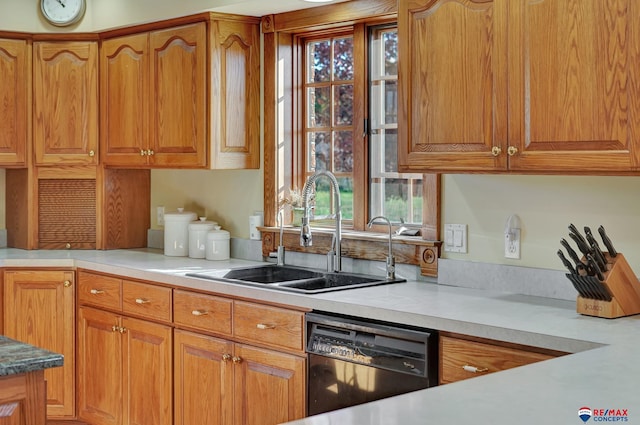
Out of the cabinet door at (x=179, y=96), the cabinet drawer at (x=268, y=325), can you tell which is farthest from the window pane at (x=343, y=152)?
the cabinet drawer at (x=268, y=325)

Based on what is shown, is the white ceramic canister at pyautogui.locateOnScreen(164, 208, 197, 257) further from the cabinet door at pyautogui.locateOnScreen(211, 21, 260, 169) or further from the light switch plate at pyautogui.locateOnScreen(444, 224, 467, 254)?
the light switch plate at pyautogui.locateOnScreen(444, 224, 467, 254)

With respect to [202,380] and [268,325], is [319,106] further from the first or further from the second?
[202,380]

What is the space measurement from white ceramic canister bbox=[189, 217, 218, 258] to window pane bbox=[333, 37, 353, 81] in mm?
1007

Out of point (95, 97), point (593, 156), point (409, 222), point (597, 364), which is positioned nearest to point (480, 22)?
point (593, 156)

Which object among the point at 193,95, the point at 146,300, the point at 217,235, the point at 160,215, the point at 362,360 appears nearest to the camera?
the point at 362,360

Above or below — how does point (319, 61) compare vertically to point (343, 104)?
above

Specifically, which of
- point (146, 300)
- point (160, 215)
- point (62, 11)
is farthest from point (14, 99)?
point (146, 300)

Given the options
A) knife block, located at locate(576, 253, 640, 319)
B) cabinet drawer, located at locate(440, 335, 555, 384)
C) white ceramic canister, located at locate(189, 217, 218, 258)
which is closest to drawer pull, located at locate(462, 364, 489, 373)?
cabinet drawer, located at locate(440, 335, 555, 384)

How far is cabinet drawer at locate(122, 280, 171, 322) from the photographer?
13.0 ft

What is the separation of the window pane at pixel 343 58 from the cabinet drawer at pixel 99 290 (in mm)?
1418

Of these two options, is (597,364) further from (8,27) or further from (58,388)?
(8,27)

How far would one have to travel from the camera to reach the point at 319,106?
→ 4375 millimetres

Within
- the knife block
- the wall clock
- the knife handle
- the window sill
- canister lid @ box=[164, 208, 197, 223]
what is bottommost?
the knife block

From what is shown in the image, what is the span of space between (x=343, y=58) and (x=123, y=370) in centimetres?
179
